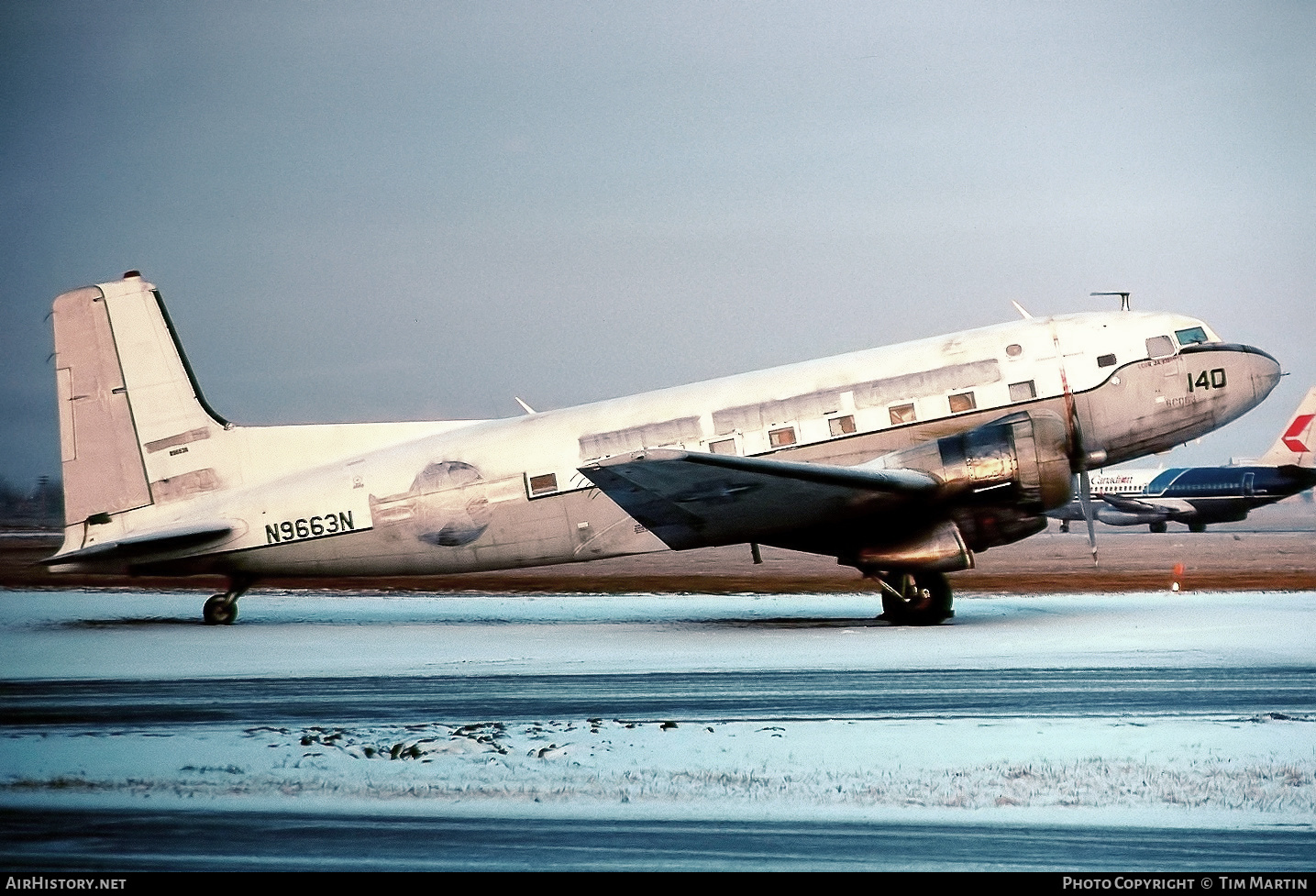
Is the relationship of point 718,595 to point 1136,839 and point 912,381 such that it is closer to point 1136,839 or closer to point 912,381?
point 912,381

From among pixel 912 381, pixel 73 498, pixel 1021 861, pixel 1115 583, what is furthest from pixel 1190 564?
pixel 1021 861

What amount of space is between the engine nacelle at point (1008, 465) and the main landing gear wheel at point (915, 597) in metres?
1.31

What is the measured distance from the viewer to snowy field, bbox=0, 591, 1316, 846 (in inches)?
298

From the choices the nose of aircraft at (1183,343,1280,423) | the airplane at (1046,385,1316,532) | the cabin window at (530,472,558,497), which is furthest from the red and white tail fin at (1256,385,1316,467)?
the cabin window at (530,472,558,497)

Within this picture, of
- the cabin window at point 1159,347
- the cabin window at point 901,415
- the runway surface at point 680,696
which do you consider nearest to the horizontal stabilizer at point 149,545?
the runway surface at point 680,696

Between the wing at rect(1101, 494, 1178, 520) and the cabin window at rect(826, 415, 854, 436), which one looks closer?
the cabin window at rect(826, 415, 854, 436)

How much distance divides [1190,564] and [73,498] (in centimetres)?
2958

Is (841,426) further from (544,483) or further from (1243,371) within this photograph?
(1243,371)

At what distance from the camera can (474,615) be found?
2073 cm

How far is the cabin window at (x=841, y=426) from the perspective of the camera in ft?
57.9

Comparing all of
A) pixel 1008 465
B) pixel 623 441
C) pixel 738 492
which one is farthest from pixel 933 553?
pixel 623 441

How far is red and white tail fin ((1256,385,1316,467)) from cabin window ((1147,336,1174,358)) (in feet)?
133

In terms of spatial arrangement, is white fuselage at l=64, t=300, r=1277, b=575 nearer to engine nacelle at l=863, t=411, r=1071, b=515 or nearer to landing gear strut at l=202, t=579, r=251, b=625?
landing gear strut at l=202, t=579, r=251, b=625

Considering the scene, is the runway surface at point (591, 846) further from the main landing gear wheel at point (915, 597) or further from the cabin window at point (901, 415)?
the cabin window at point (901, 415)
